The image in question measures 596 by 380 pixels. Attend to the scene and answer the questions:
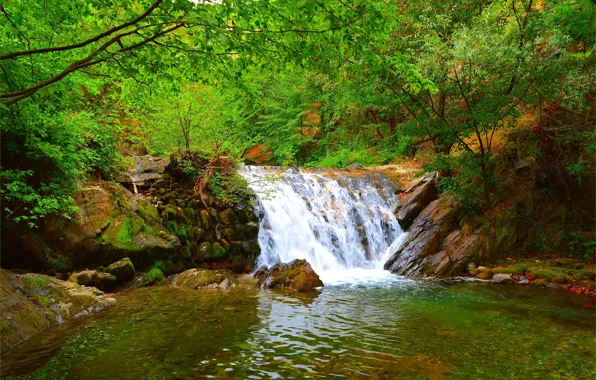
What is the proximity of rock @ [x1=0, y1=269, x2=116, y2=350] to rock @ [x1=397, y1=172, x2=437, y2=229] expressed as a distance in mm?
11272

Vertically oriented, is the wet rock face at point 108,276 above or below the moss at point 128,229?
below

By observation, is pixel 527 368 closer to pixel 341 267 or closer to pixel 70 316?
pixel 70 316

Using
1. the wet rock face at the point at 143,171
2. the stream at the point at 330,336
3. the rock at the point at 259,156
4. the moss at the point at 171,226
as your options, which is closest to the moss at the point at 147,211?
the moss at the point at 171,226

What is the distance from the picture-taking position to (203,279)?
33.6 feet

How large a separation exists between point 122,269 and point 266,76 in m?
6.95

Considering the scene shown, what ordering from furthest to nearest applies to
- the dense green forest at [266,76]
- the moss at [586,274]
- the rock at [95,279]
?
the moss at [586,274], the rock at [95,279], the dense green forest at [266,76]

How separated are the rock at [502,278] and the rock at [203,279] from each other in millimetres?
7971

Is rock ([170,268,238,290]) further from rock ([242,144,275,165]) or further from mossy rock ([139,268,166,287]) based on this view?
rock ([242,144,275,165])

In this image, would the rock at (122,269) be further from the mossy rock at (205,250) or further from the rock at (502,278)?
the rock at (502,278)

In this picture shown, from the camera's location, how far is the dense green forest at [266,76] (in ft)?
12.7

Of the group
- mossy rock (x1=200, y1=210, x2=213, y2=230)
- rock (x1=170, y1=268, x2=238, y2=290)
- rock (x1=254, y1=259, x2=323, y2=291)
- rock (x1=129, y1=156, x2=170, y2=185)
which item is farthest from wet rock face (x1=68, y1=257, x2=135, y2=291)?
rock (x1=129, y1=156, x2=170, y2=185)

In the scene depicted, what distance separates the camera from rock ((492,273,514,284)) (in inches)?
451

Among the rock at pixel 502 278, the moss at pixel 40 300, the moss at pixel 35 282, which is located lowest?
the rock at pixel 502 278

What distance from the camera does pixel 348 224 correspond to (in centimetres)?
1525
